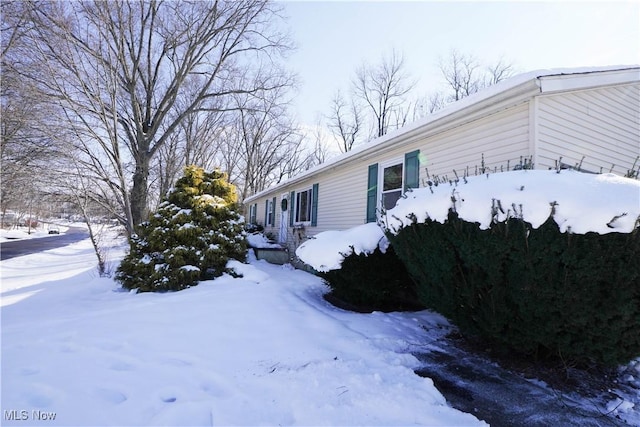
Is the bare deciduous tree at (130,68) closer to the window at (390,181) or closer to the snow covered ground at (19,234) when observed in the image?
the window at (390,181)

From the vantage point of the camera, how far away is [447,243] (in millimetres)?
3295

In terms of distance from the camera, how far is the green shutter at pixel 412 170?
626cm

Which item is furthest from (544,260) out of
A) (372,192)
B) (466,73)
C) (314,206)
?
(466,73)

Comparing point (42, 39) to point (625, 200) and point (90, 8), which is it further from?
point (625, 200)

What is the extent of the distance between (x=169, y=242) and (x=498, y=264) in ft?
21.5

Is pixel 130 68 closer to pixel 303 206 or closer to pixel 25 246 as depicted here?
pixel 303 206

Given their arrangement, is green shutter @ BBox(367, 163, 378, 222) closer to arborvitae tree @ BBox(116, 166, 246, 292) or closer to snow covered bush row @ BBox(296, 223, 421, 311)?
snow covered bush row @ BBox(296, 223, 421, 311)

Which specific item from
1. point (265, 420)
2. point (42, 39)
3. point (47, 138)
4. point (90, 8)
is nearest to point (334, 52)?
point (90, 8)

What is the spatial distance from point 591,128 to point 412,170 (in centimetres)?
294

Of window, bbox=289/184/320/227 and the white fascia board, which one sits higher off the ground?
the white fascia board

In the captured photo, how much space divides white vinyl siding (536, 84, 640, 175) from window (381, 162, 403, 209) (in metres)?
2.69

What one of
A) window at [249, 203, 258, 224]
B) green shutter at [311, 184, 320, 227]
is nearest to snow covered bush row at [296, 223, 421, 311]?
green shutter at [311, 184, 320, 227]

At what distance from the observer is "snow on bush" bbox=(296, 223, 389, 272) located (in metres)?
5.00

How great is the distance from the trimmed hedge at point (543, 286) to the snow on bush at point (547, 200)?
0.07 m
